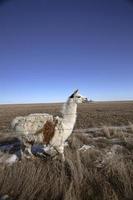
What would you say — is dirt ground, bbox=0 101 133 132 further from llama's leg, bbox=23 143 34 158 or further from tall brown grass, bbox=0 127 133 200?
tall brown grass, bbox=0 127 133 200

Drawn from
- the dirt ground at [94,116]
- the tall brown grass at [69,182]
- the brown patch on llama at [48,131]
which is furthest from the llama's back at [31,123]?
the tall brown grass at [69,182]

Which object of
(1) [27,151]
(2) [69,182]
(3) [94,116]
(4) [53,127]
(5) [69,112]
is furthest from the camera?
(3) [94,116]

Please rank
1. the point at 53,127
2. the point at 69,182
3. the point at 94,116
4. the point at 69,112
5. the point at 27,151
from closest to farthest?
the point at 69,182
the point at 53,127
the point at 69,112
the point at 27,151
the point at 94,116

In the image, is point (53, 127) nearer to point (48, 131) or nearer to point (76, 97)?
point (48, 131)

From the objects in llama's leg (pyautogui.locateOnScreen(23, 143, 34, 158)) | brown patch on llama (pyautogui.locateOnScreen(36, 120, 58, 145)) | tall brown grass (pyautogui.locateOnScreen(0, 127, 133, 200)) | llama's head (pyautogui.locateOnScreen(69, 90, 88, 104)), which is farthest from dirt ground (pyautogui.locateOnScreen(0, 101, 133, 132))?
tall brown grass (pyautogui.locateOnScreen(0, 127, 133, 200))

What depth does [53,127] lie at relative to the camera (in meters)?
7.92

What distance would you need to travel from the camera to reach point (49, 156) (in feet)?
24.1

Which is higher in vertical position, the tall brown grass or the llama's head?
the llama's head

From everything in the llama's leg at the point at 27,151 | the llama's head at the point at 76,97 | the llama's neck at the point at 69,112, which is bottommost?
the llama's leg at the point at 27,151

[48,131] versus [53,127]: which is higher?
[53,127]

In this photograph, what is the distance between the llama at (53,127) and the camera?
7832 mm

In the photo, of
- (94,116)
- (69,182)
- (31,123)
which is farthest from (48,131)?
(94,116)

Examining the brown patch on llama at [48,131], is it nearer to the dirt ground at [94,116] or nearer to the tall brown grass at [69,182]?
the dirt ground at [94,116]

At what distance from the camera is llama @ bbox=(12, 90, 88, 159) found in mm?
7832
